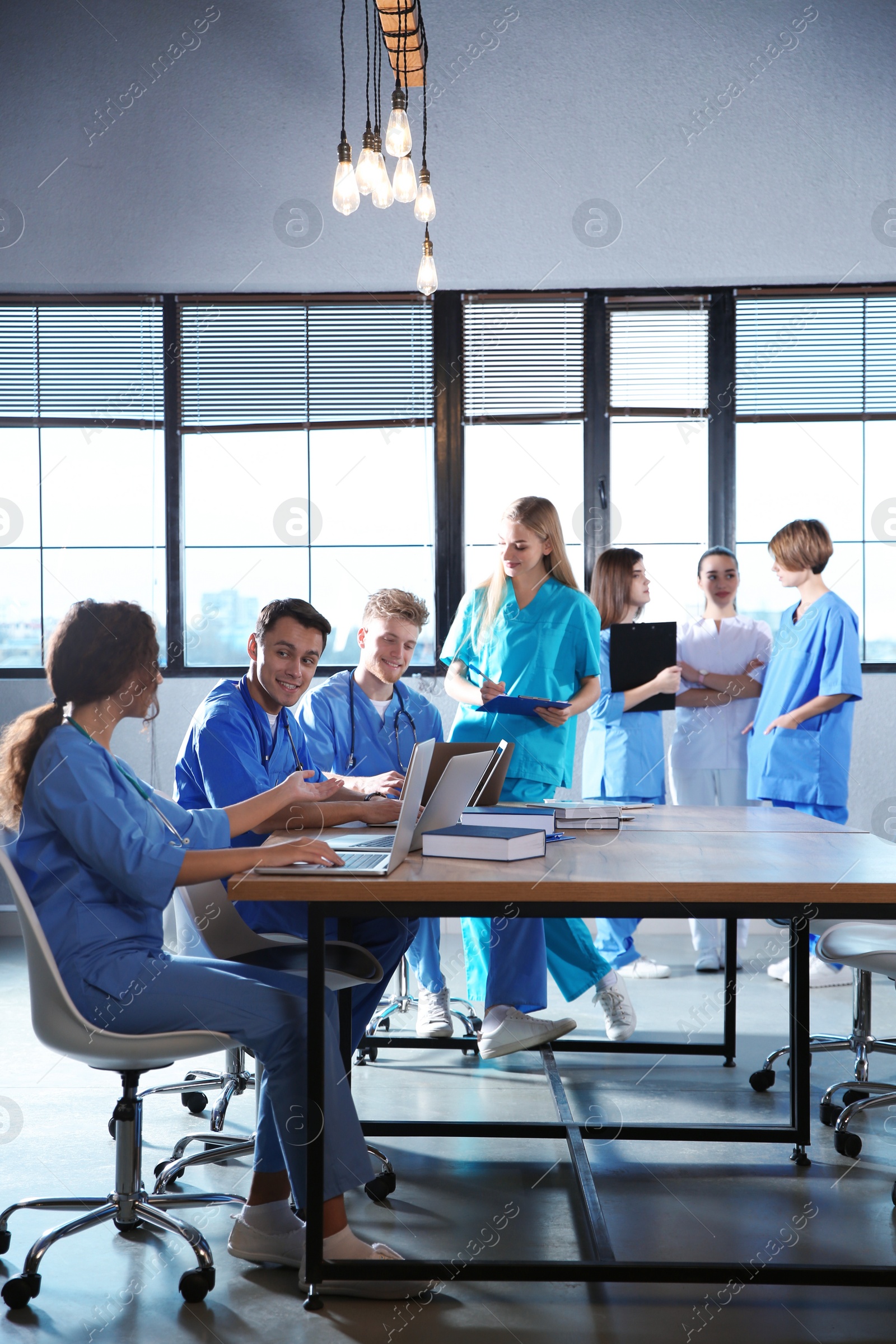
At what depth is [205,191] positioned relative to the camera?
15.8 feet

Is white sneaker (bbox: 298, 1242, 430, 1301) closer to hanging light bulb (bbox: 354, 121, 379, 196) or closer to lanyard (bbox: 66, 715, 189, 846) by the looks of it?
lanyard (bbox: 66, 715, 189, 846)

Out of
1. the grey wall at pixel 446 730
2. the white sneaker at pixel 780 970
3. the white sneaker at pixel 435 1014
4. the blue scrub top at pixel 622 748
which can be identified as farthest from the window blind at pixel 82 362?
the white sneaker at pixel 780 970

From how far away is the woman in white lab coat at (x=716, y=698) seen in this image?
166 inches

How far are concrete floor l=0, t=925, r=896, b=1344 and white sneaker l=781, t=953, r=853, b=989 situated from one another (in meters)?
0.52

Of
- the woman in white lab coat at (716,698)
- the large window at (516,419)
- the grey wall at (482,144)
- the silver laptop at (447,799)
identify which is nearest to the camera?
the silver laptop at (447,799)

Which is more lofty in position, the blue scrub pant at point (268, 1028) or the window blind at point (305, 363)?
the window blind at point (305, 363)

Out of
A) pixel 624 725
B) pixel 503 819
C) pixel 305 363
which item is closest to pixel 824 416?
pixel 624 725

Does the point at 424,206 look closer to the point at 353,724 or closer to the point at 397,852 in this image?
the point at 353,724

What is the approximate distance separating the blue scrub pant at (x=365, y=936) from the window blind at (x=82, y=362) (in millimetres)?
3181

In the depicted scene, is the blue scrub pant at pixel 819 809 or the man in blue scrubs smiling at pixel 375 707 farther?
the blue scrub pant at pixel 819 809

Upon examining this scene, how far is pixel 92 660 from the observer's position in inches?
72.6

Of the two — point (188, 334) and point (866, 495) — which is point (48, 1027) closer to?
point (188, 334)

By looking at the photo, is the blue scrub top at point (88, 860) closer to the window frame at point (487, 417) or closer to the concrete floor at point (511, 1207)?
the concrete floor at point (511, 1207)

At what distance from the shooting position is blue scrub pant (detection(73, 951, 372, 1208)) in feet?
5.77
